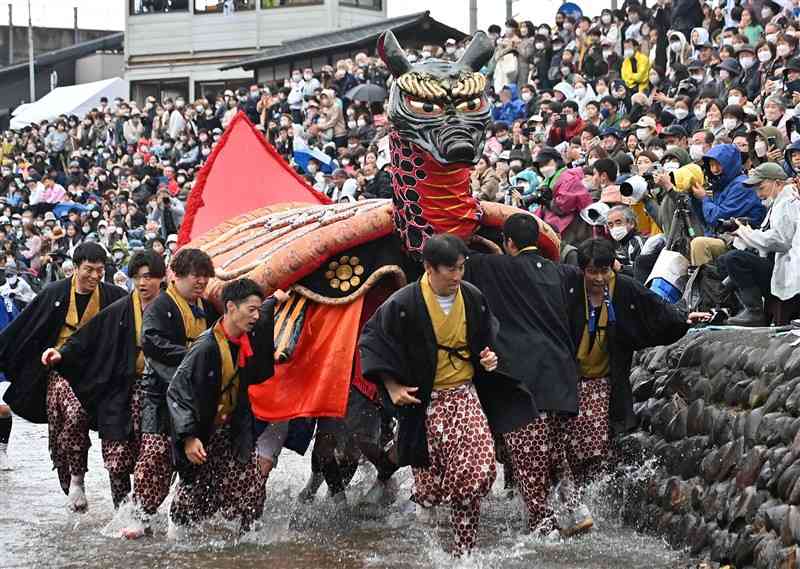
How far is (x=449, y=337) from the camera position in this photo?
273 inches

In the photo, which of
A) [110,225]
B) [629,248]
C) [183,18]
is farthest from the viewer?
[183,18]

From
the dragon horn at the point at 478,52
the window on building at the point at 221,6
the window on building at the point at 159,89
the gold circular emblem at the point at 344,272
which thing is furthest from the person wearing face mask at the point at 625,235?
the window on building at the point at 159,89

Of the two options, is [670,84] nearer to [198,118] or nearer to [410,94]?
[410,94]

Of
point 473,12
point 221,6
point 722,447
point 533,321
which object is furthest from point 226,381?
point 221,6

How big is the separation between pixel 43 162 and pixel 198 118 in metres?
5.40

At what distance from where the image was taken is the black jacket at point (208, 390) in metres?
7.24

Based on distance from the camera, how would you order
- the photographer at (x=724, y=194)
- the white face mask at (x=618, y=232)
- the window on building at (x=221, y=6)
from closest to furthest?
the photographer at (x=724, y=194), the white face mask at (x=618, y=232), the window on building at (x=221, y=6)

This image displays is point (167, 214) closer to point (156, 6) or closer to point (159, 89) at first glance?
point (159, 89)

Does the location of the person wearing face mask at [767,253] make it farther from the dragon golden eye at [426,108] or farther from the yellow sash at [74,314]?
the yellow sash at [74,314]

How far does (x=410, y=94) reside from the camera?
788 centimetres

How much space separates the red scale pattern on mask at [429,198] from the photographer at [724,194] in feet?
6.20

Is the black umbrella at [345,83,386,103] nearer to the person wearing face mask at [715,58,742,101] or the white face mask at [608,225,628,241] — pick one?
the person wearing face mask at [715,58,742,101]

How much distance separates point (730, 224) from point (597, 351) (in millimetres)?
1453

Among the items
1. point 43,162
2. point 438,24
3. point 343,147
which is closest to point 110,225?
point 343,147
